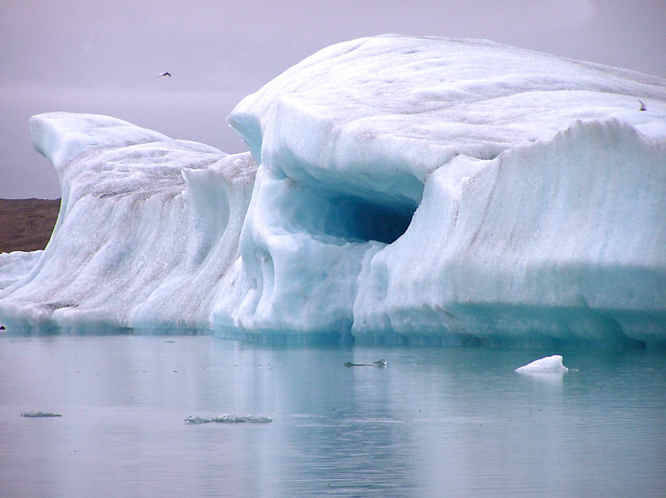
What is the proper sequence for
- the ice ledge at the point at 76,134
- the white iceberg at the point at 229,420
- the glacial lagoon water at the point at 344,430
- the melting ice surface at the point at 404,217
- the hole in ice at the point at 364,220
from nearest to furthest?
the glacial lagoon water at the point at 344,430 → the white iceberg at the point at 229,420 → the melting ice surface at the point at 404,217 → the hole in ice at the point at 364,220 → the ice ledge at the point at 76,134

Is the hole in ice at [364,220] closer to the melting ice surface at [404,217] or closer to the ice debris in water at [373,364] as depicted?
the melting ice surface at [404,217]

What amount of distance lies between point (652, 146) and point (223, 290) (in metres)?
10.9

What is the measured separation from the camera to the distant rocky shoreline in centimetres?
5469

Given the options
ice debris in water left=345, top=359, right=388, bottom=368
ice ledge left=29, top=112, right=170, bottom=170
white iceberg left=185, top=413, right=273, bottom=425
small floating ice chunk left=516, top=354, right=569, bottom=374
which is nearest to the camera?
white iceberg left=185, top=413, right=273, bottom=425

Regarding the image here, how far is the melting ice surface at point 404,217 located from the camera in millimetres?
13852

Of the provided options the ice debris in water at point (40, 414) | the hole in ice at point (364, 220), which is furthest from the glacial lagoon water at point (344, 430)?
the hole in ice at point (364, 220)

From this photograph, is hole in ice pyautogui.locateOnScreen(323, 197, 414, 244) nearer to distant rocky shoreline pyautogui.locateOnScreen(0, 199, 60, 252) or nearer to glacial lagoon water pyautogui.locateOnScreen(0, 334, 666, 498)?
glacial lagoon water pyautogui.locateOnScreen(0, 334, 666, 498)

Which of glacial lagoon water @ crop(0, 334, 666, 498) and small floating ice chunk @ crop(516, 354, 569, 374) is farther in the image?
small floating ice chunk @ crop(516, 354, 569, 374)

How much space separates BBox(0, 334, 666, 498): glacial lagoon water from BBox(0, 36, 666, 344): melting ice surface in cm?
109

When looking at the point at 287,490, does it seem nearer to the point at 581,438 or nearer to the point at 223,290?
the point at 581,438

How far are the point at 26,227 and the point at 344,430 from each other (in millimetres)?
50882

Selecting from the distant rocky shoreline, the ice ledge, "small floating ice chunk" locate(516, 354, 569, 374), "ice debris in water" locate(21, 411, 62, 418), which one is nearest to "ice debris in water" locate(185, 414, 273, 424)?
"ice debris in water" locate(21, 411, 62, 418)

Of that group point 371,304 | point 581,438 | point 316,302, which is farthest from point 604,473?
point 316,302

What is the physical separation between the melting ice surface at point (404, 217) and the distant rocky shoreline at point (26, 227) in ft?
85.4
